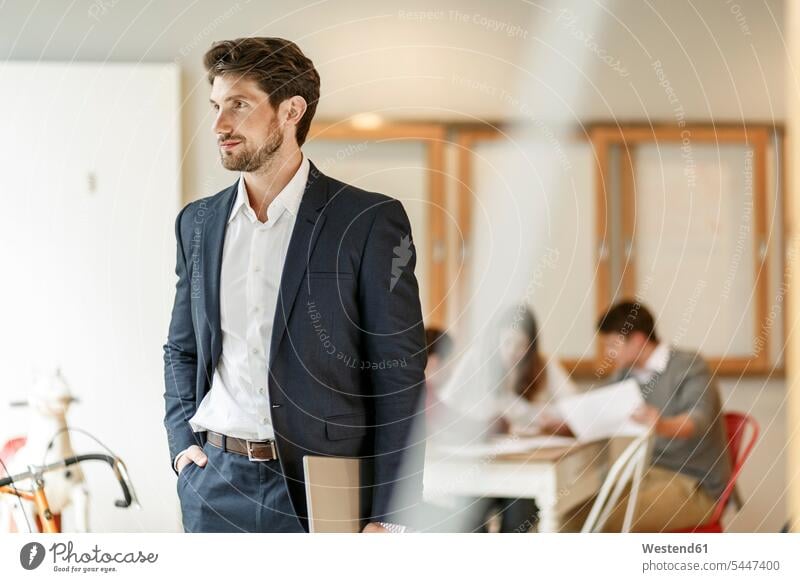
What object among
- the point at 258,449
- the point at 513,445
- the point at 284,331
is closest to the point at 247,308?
the point at 284,331

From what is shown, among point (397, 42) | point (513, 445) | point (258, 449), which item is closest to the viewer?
point (258, 449)

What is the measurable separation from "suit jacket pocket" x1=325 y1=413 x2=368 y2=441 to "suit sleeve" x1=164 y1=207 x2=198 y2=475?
155 mm

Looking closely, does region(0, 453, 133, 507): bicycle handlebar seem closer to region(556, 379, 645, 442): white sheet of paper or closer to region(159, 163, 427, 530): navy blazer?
region(159, 163, 427, 530): navy blazer

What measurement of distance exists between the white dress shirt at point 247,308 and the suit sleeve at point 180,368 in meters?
0.02

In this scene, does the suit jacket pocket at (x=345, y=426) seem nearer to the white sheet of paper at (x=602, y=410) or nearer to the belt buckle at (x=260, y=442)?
the belt buckle at (x=260, y=442)

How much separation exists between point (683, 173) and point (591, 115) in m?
0.13

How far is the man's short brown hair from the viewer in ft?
3.62

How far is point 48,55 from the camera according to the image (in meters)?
1.17

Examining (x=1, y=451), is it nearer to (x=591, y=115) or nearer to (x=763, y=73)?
(x=591, y=115)

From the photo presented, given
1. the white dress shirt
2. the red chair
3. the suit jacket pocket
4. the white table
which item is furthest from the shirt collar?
the red chair

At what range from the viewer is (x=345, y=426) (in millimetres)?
1075

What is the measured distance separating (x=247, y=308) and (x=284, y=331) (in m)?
0.05

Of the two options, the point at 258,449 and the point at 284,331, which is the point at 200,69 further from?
the point at 258,449
